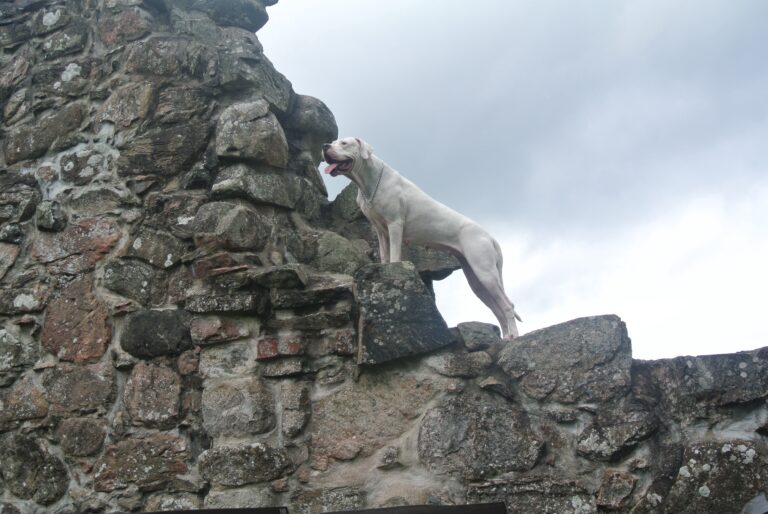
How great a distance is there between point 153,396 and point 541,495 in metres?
2.22

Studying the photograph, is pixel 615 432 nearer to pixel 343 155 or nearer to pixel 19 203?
pixel 343 155

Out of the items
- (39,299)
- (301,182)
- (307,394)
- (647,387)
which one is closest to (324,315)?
(307,394)

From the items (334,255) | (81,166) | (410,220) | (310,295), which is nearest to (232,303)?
(310,295)

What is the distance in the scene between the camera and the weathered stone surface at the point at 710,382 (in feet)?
11.5

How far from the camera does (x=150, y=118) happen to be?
5.14 m

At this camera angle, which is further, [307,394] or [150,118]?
[150,118]

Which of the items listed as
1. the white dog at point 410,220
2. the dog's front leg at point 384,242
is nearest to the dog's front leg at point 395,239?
the white dog at point 410,220

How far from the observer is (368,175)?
4.60 meters

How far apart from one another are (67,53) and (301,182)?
2177 millimetres

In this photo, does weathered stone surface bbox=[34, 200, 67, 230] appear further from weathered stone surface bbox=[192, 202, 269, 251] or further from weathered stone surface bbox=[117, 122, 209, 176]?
weathered stone surface bbox=[192, 202, 269, 251]

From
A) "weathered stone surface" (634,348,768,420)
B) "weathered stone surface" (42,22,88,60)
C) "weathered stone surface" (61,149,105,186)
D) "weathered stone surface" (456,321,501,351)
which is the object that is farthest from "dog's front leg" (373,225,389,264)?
"weathered stone surface" (42,22,88,60)

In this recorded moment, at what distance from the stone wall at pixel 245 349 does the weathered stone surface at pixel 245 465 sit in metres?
0.01

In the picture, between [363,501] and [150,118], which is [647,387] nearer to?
[363,501]

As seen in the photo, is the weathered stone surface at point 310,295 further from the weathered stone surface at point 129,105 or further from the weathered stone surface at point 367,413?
the weathered stone surface at point 129,105
